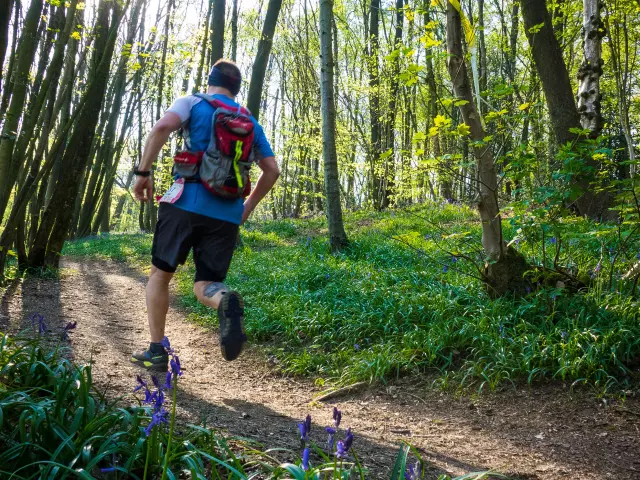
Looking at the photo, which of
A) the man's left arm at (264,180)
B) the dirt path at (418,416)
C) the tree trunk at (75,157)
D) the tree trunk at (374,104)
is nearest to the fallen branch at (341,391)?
the dirt path at (418,416)

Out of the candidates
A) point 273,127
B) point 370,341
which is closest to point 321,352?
point 370,341

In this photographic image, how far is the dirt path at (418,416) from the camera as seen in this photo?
261 cm

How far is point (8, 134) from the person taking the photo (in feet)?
13.1

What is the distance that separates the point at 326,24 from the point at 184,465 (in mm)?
7661

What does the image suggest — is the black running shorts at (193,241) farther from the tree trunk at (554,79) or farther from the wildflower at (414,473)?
the tree trunk at (554,79)

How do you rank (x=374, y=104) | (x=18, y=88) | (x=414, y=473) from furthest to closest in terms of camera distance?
(x=374, y=104), (x=18, y=88), (x=414, y=473)

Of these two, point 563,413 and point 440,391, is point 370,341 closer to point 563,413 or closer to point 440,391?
point 440,391

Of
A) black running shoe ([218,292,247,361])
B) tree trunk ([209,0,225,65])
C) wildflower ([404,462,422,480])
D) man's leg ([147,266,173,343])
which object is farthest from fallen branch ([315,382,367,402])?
tree trunk ([209,0,225,65])

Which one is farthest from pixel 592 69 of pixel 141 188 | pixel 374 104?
pixel 374 104

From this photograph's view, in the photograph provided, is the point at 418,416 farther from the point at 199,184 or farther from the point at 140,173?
the point at 140,173

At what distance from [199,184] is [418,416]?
2.18m

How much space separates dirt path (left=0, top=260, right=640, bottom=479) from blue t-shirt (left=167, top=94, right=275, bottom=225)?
119 cm

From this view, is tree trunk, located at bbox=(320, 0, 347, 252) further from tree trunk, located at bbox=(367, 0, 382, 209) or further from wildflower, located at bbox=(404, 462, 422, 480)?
tree trunk, located at bbox=(367, 0, 382, 209)

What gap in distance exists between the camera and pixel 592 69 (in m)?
7.23
